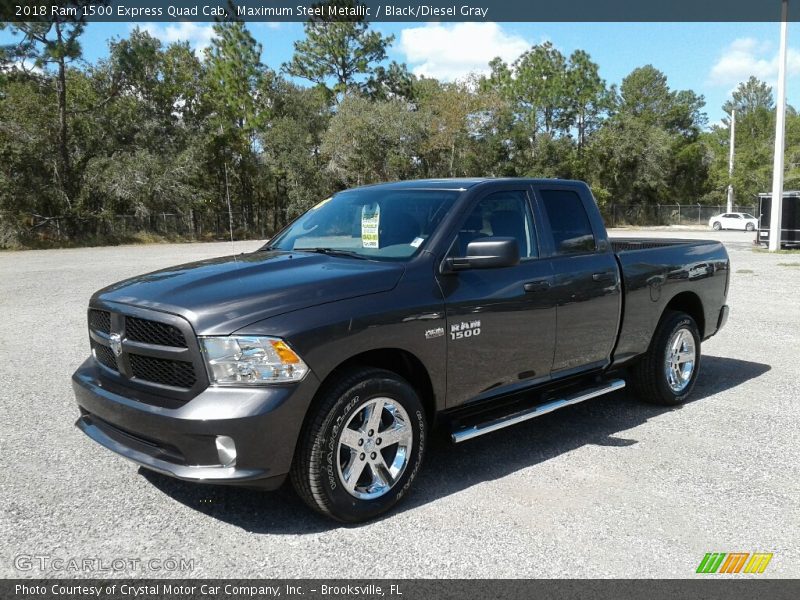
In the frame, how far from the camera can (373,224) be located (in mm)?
4535

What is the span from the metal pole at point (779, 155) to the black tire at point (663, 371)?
20704mm

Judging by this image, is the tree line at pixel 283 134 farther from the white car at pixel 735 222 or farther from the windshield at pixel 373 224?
the windshield at pixel 373 224

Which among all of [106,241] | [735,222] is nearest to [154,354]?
[106,241]

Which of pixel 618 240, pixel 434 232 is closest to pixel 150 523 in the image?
pixel 434 232

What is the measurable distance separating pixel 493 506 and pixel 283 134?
46.0 meters

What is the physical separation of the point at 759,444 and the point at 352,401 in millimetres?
3235

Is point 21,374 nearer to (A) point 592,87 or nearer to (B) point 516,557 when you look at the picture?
(B) point 516,557

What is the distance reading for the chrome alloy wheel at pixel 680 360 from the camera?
590cm

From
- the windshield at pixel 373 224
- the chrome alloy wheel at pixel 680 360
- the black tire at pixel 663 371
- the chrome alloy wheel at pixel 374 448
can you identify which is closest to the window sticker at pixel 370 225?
the windshield at pixel 373 224

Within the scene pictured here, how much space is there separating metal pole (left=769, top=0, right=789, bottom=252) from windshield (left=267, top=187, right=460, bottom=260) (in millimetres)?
22881

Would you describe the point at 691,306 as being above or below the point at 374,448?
above

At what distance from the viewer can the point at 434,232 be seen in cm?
422

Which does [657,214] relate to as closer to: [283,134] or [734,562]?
[283,134]

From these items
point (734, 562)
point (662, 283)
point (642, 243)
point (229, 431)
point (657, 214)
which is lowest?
point (734, 562)
